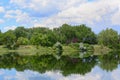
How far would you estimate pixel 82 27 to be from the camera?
164875mm

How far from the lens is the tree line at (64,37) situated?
12738cm

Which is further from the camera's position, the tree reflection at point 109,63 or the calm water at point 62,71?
the tree reflection at point 109,63

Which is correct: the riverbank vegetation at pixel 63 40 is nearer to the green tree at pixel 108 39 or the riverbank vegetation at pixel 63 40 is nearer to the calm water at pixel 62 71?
the green tree at pixel 108 39

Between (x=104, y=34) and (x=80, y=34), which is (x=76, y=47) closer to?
(x=104, y=34)

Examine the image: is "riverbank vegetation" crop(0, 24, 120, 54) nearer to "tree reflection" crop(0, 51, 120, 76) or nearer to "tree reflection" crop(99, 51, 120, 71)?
"tree reflection" crop(99, 51, 120, 71)

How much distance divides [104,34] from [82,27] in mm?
27595

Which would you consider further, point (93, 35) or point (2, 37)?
point (93, 35)

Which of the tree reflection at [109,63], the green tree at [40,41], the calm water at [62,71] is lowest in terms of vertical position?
the calm water at [62,71]

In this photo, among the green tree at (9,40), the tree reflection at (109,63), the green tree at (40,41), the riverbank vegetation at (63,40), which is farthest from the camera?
the green tree at (40,41)

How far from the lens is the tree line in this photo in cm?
12738

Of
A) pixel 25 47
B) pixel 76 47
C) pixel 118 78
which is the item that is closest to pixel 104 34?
pixel 76 47

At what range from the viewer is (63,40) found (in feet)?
488

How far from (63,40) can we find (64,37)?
2686 mm

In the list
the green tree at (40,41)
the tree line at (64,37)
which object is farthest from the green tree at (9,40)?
the green tree at (40,41)
